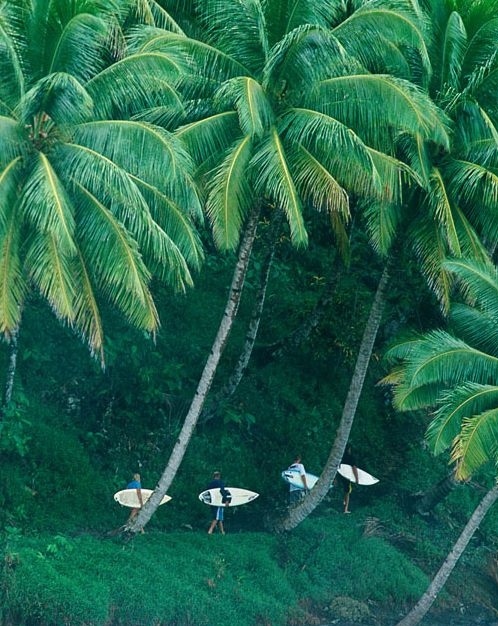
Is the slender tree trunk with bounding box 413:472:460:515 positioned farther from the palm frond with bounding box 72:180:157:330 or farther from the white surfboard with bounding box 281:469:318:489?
the palm frond with bounding box 72:180:157:330

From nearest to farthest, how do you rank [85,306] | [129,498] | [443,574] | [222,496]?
1. [85,306]
2. [129,498]
3. [443,574]
4. [222,496]

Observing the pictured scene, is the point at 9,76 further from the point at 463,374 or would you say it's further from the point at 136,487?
the point at 463,374

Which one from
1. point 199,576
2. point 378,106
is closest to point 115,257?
point 378,106

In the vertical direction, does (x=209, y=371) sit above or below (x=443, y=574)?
above

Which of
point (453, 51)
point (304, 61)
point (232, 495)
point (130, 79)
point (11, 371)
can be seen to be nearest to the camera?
point (130, 79)

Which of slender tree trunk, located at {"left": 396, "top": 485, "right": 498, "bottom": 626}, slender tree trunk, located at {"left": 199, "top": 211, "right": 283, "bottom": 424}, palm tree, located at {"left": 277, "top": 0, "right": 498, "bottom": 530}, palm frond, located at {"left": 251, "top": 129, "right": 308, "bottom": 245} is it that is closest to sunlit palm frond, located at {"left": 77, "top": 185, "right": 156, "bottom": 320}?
palm frond, located at {"left": 251, "top": 129, "right": 308, "bottom": 245}
